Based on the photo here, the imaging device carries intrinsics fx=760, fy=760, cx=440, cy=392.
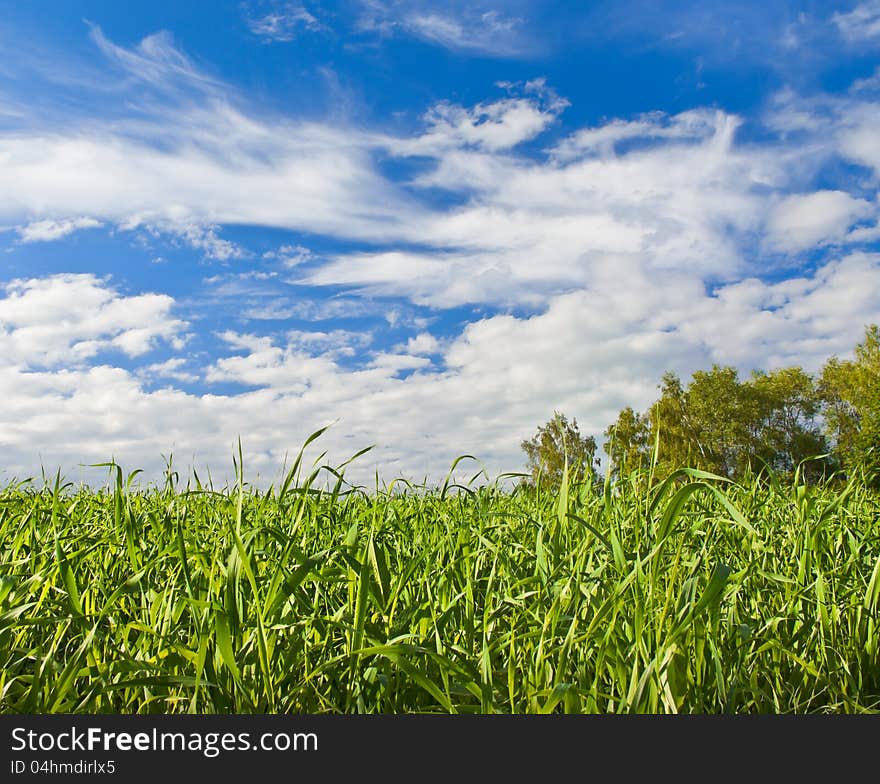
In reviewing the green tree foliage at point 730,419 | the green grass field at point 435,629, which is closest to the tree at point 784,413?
the green tree foliage at point 730,419

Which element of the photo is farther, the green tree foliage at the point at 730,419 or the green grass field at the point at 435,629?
the green tree foliage at the point at 730,419

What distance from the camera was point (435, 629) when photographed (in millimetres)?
2156

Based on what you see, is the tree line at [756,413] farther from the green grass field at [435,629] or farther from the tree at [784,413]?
the green grass field at [435,629]

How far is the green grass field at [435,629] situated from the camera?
6.31 ft

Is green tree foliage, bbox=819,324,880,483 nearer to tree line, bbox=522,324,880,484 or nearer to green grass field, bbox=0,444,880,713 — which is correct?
tree line, bbox=522,324,880,484

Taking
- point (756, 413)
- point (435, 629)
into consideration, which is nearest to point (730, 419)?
point (756, 413)

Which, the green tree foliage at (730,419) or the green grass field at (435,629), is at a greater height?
the green tree foliage at (730,419)

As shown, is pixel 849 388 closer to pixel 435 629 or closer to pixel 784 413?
pixel 784 413

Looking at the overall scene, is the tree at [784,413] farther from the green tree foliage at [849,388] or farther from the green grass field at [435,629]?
the green grass field at [435,629]

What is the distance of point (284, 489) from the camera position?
2326mm

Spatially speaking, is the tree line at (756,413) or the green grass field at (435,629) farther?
the tree line at (756,413)

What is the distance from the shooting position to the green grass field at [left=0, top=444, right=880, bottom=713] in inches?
75.7

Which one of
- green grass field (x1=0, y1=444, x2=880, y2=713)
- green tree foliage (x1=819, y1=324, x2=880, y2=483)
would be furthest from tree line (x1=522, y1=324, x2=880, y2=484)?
green grass field (x1=0, y1=444, x2=880, y2=713)

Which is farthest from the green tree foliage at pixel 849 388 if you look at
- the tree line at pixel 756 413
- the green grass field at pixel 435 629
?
the green grass field at pixel 435 629
